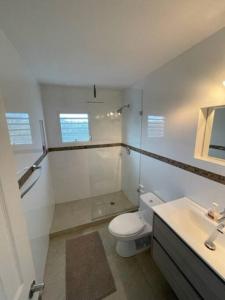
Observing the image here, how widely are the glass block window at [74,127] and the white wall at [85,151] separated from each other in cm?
9

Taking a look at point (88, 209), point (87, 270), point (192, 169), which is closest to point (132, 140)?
point (192, 169)

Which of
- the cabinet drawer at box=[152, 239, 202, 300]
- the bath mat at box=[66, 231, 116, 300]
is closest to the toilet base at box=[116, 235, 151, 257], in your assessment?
the bath mat at box=[66, 231, 116, 300]

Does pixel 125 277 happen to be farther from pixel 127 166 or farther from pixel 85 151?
pixel 85 151

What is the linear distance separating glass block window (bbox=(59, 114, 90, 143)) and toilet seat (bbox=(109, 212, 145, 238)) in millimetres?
1610

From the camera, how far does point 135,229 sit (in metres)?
1.64

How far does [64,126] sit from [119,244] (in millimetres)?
2117

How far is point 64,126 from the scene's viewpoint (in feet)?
8.27

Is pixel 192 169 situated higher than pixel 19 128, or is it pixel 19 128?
pixel 19 128

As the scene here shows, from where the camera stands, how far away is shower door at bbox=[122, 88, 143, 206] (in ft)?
7.46

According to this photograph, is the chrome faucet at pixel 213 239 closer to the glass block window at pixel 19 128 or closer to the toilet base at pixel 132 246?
the toilet base at pixel 132 246

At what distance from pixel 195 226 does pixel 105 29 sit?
5.91 feet

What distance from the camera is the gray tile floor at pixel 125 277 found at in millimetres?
1339

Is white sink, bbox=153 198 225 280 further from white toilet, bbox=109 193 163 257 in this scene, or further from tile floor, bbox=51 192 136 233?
tile floor, bbox=51 192 136 233

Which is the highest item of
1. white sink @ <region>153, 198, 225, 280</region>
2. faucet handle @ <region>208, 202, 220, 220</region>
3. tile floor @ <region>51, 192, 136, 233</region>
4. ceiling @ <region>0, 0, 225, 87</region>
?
ceiling @ <region>0, 0, 225, 87</region>
